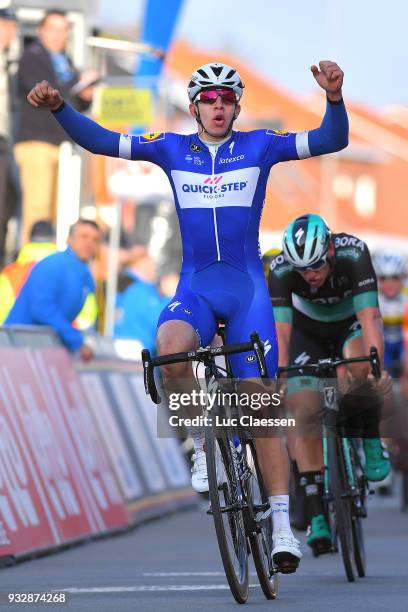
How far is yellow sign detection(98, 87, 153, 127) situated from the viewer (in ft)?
66.7

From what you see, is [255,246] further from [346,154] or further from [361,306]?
[346,154]

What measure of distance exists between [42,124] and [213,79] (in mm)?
8798

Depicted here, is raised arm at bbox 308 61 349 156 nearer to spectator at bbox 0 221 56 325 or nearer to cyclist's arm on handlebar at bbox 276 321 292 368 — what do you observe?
cyclist's arm on handlebar at bbox 276 321 292 368

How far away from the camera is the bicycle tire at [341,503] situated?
33.2 feet

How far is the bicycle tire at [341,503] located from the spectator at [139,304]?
8292 millimetres

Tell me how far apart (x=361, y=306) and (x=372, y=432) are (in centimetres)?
91

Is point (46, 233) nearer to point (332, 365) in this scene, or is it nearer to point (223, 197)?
point (332, 365)

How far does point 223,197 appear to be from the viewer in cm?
900

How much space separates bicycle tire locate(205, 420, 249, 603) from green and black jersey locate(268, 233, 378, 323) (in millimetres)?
2412

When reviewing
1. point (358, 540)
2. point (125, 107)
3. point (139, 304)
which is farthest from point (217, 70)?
point (125, 107)

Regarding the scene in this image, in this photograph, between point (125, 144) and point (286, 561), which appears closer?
point (286, 561)

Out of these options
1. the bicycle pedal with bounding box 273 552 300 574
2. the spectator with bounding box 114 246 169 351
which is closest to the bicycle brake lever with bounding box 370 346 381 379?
the bicycle pedal with bounding box 273 552 300 574

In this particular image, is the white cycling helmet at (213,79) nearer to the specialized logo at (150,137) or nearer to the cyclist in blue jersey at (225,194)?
the cyclist in blue jersey at (225,194)

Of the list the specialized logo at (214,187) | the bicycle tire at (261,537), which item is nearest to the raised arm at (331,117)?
the specialized logo at (214,187)
